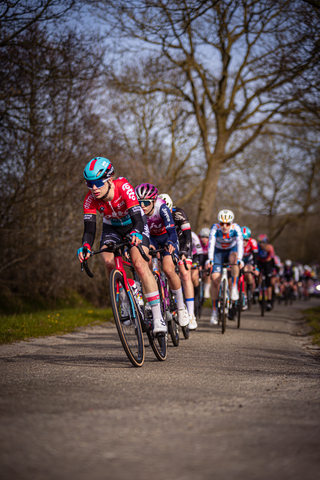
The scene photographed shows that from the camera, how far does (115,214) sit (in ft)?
19.9

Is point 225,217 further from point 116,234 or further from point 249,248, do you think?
point 116,234

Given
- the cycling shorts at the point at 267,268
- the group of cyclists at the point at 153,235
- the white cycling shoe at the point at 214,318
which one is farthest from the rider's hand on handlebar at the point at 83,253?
the cycling shorts at the point at 267,268

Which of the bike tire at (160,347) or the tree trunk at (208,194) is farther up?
the tree trunk at (208,194)

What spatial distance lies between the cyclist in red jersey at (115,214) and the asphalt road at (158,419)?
864 mm

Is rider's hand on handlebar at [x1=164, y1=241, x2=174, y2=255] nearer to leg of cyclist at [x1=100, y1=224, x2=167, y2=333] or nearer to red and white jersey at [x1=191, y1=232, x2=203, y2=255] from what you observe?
leg of cyclist at [x1=100, y1=224, x2=167, y2=333]

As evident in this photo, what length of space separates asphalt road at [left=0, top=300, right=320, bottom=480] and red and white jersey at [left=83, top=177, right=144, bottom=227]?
1678mm

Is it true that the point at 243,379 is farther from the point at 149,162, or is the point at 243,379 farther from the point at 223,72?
the point at 149,162

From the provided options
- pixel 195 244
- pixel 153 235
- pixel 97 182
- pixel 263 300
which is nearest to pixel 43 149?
pixel 195 244

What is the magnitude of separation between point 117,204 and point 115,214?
162mm

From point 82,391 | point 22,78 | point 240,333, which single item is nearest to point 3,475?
point 82,391

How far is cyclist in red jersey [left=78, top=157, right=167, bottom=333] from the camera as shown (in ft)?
Answer: 18.6

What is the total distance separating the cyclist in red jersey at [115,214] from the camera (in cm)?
566

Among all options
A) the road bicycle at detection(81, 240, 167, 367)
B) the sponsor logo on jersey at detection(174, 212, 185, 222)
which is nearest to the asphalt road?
the road bicycle at detection(81, 240, 167, 367)

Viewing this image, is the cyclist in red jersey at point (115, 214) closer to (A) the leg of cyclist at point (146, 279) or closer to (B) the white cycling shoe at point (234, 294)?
(A) the leg of cyclist at point (146, 279)
